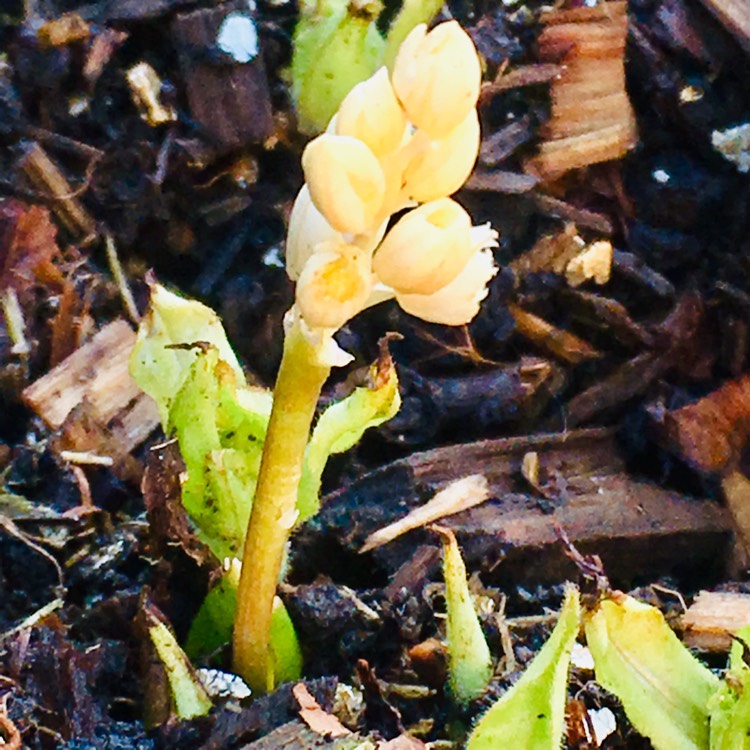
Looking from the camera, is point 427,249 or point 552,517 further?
point 552,517

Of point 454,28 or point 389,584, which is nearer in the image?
point 454,28

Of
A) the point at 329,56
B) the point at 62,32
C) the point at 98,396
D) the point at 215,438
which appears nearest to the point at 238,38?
the point at 329,56

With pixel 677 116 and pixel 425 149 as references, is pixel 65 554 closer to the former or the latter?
pixel 425 149

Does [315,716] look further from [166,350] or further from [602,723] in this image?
[166,350]

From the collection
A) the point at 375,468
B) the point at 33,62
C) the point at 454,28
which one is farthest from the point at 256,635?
the point at 33,62

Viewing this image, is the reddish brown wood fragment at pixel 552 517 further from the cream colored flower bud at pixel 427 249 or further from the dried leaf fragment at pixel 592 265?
the cream colored flower bud at pixel 427 249

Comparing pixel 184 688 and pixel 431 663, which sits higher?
pixel 184 688
